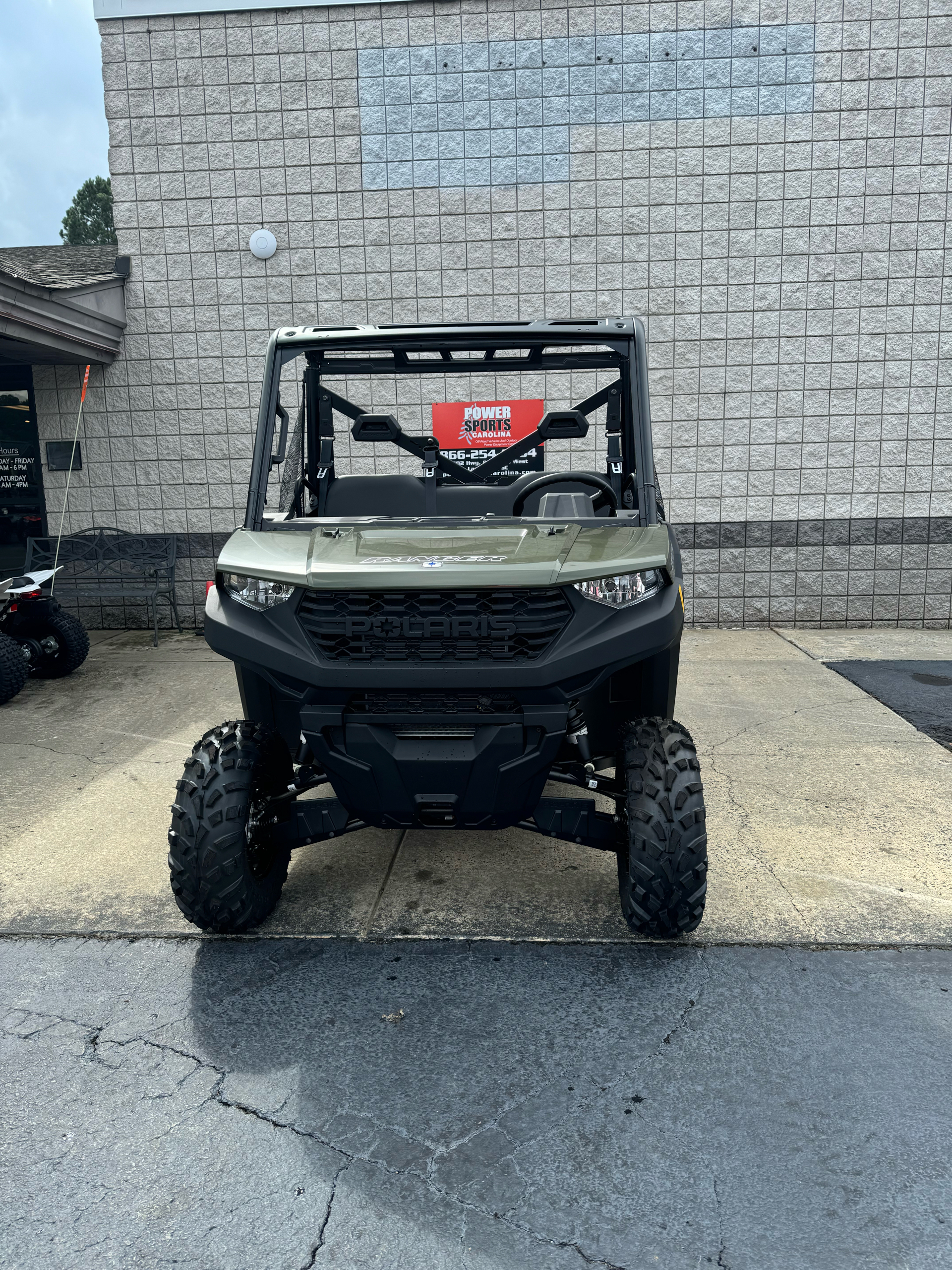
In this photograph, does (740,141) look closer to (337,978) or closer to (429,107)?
(429,107)

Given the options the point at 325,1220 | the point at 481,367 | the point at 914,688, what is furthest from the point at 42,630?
the point at 914,688

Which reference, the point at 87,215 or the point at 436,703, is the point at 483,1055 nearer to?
the point at 436,703

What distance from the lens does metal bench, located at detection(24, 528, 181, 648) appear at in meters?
8.88

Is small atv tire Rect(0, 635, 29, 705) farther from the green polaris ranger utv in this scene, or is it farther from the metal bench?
the green polaris ranger utv

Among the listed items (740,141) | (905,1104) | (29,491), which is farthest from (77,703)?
(740,141)

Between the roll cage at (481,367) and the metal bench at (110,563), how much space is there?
5207 millimetres

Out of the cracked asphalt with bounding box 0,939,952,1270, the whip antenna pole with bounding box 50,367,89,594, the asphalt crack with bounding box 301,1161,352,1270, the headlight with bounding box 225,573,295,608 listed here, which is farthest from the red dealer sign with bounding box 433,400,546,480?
the asphalt crack with bounding box 301,1161,352,1270

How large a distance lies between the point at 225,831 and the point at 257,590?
80cm

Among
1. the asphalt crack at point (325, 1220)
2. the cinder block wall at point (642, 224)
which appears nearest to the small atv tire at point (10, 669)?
the cinder block wall at point (642, 224)

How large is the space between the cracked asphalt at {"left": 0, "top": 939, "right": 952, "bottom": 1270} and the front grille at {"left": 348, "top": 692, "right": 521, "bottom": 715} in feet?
2.94

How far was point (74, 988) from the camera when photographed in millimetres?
3104

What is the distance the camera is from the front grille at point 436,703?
3.02 m

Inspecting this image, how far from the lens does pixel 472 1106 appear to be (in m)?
2.50

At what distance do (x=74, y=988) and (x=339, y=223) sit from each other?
719 cm
